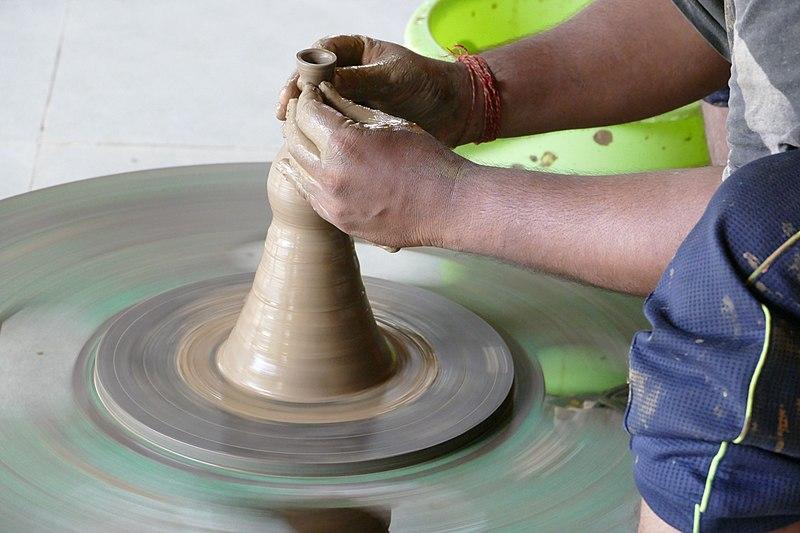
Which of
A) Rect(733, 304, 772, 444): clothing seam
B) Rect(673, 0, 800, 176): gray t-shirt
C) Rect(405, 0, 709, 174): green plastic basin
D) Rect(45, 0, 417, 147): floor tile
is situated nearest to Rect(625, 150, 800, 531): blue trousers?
Rect(733, 304, 772, 444): clothing seam

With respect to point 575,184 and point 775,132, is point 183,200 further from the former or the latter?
point 775,132

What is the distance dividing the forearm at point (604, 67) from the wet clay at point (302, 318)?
1.46ft

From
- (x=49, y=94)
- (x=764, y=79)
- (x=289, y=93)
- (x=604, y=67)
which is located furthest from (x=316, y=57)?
(x=49, y=94)

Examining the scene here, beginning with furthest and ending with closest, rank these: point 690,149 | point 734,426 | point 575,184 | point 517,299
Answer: point 690,149 < point 517,299 < point 575,184 < point 734,426

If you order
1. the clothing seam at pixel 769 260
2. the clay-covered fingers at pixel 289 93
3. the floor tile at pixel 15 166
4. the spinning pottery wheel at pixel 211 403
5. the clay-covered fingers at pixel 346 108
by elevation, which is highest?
the clothing seam at pixel 769 260

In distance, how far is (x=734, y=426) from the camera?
0.89m

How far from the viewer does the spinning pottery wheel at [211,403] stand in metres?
1.06

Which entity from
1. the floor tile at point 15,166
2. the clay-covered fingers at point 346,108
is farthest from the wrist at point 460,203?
the floor tile at point 15,166

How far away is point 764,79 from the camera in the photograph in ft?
3.51

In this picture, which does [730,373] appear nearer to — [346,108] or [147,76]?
[346,108]

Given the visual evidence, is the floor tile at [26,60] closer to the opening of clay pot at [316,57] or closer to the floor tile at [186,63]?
the floor tile at [186,63]

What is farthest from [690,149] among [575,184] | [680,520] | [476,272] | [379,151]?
[680,520]

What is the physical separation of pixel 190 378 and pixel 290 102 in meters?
0.32

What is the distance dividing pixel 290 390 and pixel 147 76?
213 centimetres
